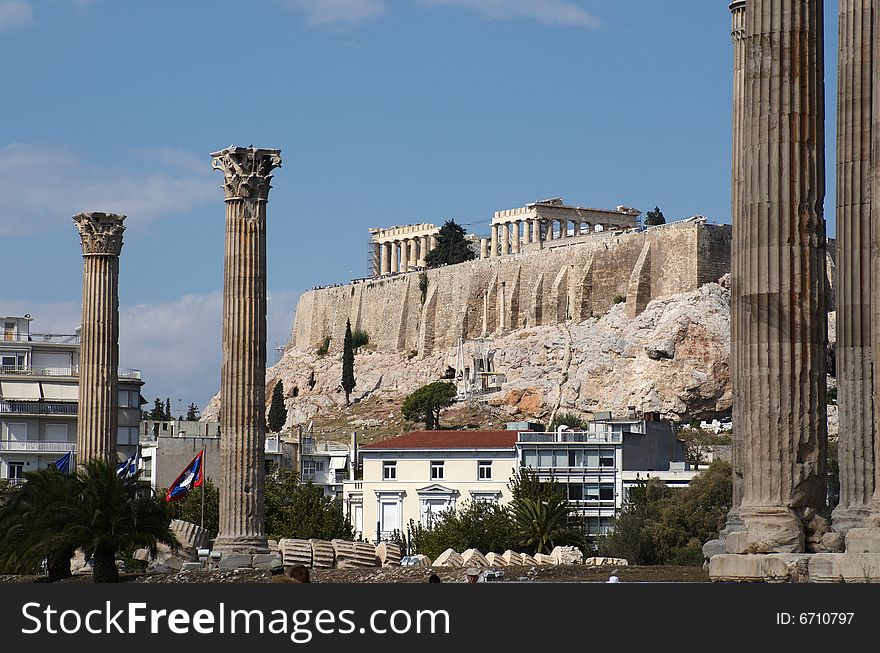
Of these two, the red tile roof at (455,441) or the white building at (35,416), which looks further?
the red tile roof at (455,441)

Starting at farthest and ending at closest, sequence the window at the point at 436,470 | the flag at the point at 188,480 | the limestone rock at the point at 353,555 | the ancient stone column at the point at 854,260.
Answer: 1. the window at the point at 436,470
2. the flag at the point at 188,480
3. the limestone rock at the point at 353,555
4. the ancient stone column at the point at 854,260

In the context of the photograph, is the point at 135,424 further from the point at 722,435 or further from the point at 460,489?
the point at 722,435

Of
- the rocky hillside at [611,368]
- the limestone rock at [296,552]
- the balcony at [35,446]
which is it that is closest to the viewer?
the limestone rock at [296,552]

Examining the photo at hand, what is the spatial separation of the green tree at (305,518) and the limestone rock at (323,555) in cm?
Answer: 1658

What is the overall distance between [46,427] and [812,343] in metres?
50.8

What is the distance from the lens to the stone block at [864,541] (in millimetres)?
12797

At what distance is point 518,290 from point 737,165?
101850 mm

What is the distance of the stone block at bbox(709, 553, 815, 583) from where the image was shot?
46.5 ft

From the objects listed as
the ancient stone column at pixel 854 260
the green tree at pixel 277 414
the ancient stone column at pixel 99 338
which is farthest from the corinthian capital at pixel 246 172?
the green tree at pixel 277 414

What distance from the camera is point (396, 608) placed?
11367 millimetres

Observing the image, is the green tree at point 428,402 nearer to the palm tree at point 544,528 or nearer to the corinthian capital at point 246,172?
the palm tree at point 544,528

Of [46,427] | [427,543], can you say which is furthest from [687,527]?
[46,427]

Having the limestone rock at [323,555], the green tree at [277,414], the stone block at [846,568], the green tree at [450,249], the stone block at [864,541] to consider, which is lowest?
the limestone rock at [323,555]

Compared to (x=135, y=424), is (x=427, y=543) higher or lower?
lower
